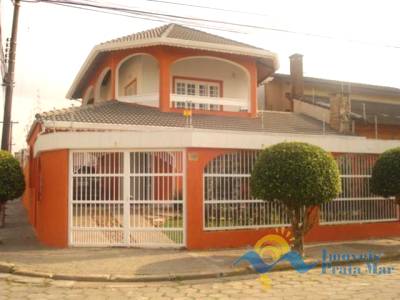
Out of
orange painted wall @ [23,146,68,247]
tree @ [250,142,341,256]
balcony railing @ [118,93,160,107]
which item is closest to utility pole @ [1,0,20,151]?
balcony railing @ [118,93,160,107]

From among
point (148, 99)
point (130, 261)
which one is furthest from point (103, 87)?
point (130, 261)

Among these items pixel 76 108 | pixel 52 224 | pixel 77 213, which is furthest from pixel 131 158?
pixel 76 108

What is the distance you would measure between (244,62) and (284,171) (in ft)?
29.3

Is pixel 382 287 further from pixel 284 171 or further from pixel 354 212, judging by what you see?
pixel 354 212

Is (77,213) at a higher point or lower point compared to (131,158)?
lower

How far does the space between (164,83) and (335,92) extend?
8909 millimetres

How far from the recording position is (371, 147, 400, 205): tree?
1058cm

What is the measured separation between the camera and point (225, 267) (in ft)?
27.2

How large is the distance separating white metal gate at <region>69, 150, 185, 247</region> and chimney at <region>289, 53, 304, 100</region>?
1449 centimetres

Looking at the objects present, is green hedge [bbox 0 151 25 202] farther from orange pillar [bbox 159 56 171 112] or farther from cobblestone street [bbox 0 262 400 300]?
orange pillar [bbox 159 56 171 112]

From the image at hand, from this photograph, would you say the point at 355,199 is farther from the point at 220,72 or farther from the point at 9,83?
the point at 9,83

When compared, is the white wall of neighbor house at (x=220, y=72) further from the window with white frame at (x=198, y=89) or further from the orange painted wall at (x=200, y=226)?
the orange painted wall at (x=200, y=226)

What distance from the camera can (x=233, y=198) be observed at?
10508mm

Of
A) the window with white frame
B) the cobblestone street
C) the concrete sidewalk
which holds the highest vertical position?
the window with white frame
